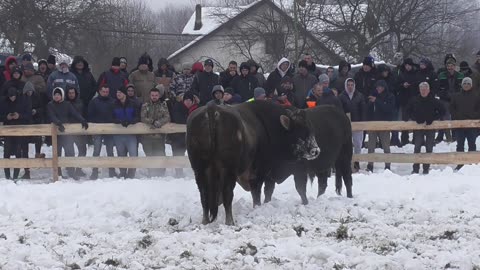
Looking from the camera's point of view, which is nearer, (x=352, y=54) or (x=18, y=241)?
(x=18, y=241)

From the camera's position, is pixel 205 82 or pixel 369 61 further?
pixel 369 61

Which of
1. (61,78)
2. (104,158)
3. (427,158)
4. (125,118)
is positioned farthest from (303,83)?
(61,78)

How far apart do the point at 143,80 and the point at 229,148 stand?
7.06m

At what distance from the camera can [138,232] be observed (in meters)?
7.87

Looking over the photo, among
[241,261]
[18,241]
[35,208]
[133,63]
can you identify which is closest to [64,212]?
[35,208]

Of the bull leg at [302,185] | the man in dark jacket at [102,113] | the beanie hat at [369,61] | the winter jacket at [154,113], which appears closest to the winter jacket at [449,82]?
the beanie hat at [369,61]

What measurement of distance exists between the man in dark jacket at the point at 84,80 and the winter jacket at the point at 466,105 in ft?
24.8

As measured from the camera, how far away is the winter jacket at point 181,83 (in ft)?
49.4

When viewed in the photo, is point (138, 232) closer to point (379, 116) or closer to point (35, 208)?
point (35, 208)

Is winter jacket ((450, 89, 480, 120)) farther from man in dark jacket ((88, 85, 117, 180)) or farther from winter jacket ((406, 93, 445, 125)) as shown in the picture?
man in dark jacket ((88, 85, 117, 180))

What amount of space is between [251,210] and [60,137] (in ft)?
17.9

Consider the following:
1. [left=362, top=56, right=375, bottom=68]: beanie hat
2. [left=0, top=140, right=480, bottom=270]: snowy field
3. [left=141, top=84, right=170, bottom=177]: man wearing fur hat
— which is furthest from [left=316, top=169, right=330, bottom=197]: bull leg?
[left=362, top=56, right=375, bottom=68]: beanie hat

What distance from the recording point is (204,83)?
576 inches

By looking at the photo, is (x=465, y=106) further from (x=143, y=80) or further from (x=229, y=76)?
(x=143, y=80)
